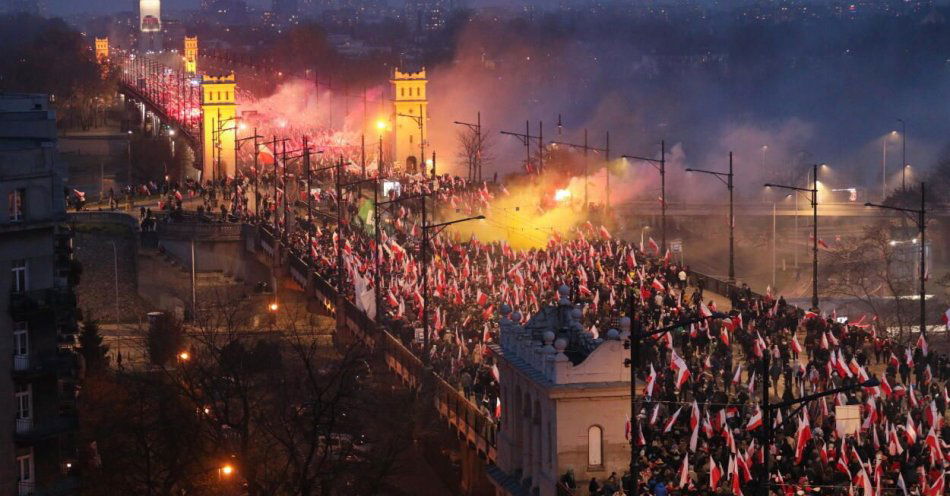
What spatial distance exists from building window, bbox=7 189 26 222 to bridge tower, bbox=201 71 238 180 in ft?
242

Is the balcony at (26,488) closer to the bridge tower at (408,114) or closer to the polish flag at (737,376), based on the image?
the polish flag at (737,376)

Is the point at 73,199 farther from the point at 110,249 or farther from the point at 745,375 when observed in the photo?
the point at 745,375

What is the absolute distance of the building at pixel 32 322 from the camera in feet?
97.8

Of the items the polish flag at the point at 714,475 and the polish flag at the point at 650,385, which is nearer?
the polish flag at the point at 714,475

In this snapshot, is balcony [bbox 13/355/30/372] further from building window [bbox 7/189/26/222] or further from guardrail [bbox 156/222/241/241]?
guardrail [bbox 156/222/241/241]

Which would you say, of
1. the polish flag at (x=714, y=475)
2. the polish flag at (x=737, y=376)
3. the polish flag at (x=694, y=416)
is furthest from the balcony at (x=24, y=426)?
the polish flag at (x=737, y=376)

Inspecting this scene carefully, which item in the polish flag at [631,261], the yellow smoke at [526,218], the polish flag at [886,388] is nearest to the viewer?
the polish flag at [886,388]

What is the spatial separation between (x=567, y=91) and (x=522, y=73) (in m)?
12.2

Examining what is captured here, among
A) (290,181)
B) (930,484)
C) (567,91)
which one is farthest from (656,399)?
(567,91)

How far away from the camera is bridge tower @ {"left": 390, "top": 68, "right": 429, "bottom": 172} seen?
10856 centimetres

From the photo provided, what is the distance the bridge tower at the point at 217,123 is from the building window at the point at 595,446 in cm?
7183

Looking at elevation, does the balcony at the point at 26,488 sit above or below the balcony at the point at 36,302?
below

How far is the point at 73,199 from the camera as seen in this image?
8694 centimetres

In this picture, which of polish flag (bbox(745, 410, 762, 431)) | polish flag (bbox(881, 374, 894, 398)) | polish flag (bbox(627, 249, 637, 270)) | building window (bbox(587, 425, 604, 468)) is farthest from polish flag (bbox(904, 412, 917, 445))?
polish flag (bbox(627, 249, 637, 270))
